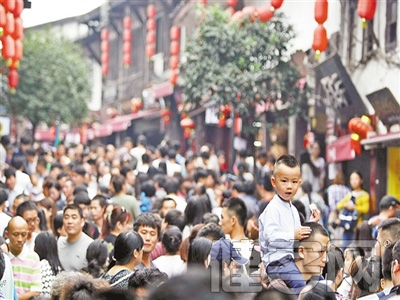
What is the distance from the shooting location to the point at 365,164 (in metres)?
19.7

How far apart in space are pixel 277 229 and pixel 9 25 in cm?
1133

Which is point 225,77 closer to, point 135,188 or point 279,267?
point 135,188

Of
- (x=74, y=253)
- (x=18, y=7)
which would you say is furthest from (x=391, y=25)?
(x=74, y=253)

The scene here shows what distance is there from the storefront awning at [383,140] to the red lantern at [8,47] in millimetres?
6630

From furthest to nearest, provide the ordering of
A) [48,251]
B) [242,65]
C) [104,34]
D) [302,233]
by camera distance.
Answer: [104,34] → [242,65] → [48,251] → [302,233]

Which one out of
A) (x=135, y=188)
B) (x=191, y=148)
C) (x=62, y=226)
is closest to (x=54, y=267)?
(x=62, y=226)

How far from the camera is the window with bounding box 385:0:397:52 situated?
18094 millimetres

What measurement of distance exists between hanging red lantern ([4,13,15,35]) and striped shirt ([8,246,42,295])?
9.11 meters

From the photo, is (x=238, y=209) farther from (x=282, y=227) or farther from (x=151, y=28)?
(x=151, y=28)

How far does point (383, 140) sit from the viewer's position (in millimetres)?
17359

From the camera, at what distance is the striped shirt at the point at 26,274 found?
9.07m

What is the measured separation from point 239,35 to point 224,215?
1174cm

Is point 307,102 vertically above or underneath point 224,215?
above

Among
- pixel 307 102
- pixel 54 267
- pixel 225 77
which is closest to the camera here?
pixel 54 267
